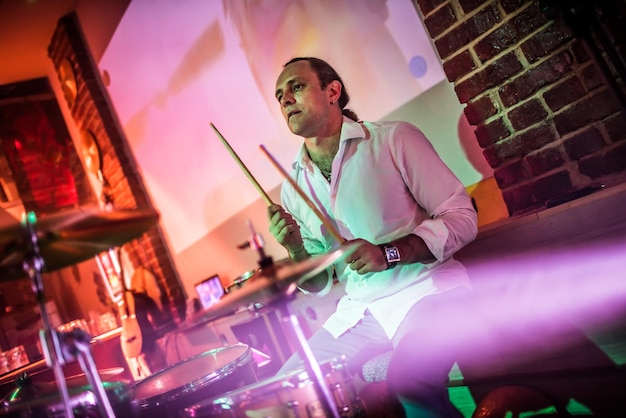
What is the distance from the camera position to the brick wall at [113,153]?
401 cm

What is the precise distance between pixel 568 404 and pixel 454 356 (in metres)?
0.48

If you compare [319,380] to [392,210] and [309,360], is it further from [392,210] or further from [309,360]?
[392,210]

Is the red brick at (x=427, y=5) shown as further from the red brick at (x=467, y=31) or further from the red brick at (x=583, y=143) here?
the red brick at (x=583, y=143)

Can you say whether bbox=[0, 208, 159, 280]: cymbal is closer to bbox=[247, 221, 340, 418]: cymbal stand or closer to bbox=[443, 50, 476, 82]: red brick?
bbox=[247, 221, 340, 418]: cymbal stand

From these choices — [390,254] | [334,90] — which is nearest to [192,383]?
[390,254]

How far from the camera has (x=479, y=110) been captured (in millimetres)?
1661

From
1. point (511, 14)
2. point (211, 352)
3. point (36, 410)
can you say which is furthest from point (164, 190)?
point (511, 14)

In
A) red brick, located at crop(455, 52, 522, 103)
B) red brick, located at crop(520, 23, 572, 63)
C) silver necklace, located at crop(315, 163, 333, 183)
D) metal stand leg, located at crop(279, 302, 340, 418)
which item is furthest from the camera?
silver necklace, located at crop(315, 163, 333, 183)

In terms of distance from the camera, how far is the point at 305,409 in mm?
1047

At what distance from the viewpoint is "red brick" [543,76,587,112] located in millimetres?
1452

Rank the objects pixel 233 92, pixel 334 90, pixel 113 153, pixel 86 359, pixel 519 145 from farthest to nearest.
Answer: pixel 113 153 < pixel 233 92 < pixel 334 90 < pixel 519 145 < pixel 86 359

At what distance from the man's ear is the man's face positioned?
0.05ft

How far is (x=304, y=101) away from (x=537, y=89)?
890 mm

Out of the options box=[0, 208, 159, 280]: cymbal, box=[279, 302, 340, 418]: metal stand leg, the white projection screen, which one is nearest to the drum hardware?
box=[0, 208, 159, 280]: cymbal
